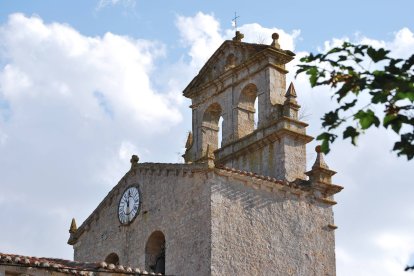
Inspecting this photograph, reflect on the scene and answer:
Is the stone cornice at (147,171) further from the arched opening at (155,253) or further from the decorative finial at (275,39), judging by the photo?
the decorative finial at (275,39)

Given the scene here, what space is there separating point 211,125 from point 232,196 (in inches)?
240

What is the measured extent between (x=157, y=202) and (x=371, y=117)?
21.4m

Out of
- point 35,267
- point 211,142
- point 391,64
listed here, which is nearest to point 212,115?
point 211,142

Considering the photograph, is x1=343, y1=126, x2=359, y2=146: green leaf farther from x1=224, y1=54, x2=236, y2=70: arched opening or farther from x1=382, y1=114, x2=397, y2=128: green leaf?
x1=224, y1=54, x2=236, y2=70: arched opening

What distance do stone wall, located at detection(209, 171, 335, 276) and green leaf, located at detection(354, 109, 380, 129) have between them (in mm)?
18673

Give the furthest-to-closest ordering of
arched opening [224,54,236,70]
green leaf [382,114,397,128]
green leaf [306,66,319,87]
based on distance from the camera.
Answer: arched opening [224,54,236,70] < green leaf [306,66,319,87] < green leaf [382,114,397,128]

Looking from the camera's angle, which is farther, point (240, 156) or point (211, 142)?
point (211, 142)

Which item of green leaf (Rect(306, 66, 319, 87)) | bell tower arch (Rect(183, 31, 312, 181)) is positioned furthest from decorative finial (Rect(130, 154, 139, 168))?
green leaf (Rect(306, 66, 319, 87))

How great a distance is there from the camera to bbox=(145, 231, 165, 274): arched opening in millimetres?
30453

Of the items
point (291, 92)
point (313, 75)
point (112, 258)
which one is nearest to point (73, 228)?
point (112, 258)

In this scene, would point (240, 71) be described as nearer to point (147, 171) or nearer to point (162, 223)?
point (147, 171)

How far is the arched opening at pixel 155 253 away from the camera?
30.5 metres

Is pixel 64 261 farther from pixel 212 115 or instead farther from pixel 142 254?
pixel 212 115

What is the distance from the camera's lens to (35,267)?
21.7 m
